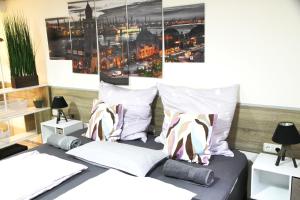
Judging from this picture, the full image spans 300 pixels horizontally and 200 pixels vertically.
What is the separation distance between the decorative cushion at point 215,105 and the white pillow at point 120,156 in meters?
0.42

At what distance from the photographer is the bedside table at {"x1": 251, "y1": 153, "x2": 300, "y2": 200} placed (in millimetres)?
1852

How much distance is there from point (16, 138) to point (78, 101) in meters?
0.92

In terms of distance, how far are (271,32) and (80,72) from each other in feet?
7.00

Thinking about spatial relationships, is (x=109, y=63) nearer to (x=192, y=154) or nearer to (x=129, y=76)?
(x=129, y=76)

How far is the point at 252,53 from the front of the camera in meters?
2.21

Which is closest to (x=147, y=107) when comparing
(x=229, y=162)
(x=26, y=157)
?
(x=229, y=162)

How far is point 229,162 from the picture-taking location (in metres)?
2.08

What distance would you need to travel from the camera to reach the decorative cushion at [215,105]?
7.35ft

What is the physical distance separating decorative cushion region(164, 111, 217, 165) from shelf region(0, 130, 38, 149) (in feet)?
6.78

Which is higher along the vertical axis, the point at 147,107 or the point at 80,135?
the point at 147,107

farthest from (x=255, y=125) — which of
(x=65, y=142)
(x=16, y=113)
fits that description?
(x=16, y=113)

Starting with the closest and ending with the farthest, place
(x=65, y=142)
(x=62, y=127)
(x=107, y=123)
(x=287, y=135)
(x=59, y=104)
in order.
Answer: (x=287, y=135), (x=65, y=142), (x=107, y=123), (x=62, y=127), (x=59, y=104)

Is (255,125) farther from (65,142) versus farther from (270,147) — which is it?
(65,142)

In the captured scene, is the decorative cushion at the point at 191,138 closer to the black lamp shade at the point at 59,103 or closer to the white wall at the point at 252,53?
the white wall at the point at 252,53
